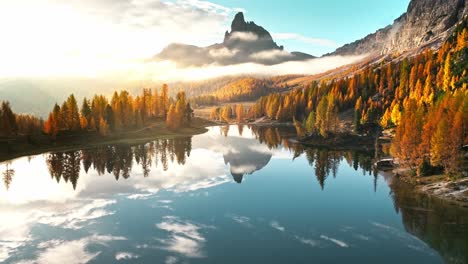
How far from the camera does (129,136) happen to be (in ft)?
511

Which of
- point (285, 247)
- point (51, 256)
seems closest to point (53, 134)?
point (51, 256)

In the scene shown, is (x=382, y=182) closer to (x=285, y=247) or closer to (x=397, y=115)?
(x=285, y=247)

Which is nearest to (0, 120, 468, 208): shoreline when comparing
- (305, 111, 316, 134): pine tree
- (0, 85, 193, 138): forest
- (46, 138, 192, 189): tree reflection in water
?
(0, 85, 193, 138): forest

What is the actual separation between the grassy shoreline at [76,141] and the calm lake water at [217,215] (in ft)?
37.2

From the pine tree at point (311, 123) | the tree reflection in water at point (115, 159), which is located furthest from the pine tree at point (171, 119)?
the pine tree at point (311, 123)

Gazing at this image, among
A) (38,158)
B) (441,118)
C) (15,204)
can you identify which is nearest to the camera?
(15,204)

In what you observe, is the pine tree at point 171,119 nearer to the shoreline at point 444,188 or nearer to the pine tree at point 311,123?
the pine tree at point 311,123

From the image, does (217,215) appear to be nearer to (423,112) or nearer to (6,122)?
(423,112)

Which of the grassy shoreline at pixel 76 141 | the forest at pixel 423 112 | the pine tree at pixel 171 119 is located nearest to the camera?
the forest at pixel 423 112

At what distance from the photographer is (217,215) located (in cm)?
5722

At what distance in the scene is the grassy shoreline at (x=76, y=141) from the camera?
366ft

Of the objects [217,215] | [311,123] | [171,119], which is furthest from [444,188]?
[171,119]

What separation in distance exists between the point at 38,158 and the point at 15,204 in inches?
2000

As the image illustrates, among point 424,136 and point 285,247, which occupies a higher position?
point 424,136
